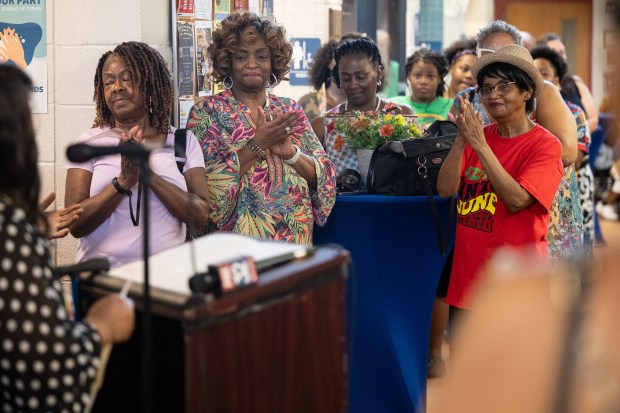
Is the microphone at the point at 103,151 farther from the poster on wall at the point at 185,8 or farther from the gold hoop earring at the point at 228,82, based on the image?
the poster on wall at the point at 185,8

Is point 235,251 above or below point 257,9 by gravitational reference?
below

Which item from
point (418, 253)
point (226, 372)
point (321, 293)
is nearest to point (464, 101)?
point (418, 253)

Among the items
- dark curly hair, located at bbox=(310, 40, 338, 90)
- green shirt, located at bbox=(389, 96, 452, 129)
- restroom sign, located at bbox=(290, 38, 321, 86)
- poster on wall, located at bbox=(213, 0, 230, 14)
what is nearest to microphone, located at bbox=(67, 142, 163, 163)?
poster on wall, located at bbox=(213, 0, 230, 14)

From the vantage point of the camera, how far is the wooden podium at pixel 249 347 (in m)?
1.89

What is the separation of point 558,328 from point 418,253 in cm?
273

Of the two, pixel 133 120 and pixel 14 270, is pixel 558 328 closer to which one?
pixel 14 270

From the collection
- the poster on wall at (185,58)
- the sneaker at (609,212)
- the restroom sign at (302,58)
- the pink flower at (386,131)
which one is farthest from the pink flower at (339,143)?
the restroom sign at (302,58)

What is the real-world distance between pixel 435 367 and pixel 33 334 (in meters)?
3.60

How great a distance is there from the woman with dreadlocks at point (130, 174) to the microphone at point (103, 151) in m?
1.14

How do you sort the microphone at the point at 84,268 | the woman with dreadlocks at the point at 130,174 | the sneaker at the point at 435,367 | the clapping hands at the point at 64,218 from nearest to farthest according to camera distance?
the microphone at the point at 84,268, the clapping hands at the point at 64,218, the woman with dreadlocks at the point at 130,174, the sneaker at the point at 435,367

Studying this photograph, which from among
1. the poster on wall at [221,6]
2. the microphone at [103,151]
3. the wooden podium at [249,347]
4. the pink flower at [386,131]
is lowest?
the wooden podium at [249,347]

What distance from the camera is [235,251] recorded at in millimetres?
2139

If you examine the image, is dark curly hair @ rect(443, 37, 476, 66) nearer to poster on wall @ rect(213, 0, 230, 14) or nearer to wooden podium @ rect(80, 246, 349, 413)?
poster on wall @ rect(213, 0, 230, 14)

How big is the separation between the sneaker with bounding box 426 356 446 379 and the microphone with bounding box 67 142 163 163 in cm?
345
